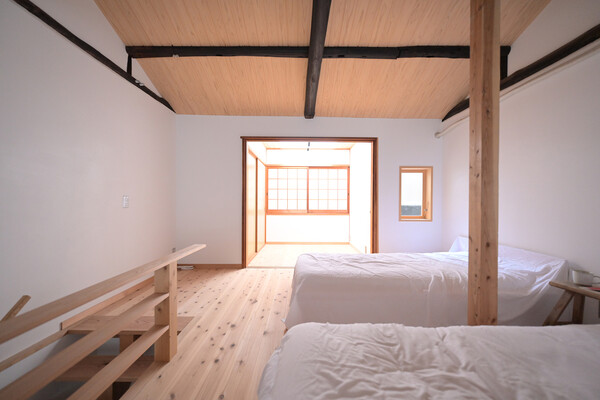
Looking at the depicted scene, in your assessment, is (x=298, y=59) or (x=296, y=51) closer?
(x=296, y=51)

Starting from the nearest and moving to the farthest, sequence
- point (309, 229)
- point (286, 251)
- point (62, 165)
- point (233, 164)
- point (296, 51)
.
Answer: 1. point (62, 165)
2. point (296, 51)
3. point (233, 164)
4. point (286, 251)
5. point (309, 229)

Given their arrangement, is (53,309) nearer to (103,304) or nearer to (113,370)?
(113,370)

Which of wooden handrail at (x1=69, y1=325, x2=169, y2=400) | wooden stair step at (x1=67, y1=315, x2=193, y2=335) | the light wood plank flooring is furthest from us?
the light wood plank flooring

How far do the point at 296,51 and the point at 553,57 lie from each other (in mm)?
2395

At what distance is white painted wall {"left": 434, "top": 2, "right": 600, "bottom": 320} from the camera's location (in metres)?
1.71

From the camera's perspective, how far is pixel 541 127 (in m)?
2.05

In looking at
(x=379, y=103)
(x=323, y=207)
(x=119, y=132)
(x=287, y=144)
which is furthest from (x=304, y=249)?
(x=119, y=132)

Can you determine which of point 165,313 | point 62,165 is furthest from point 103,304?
point 62,165

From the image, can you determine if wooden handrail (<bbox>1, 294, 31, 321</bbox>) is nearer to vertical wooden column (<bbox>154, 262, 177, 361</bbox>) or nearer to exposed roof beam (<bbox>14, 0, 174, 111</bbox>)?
vertical wooden column (<bbox>154, 262, 177, 361</bbox>)

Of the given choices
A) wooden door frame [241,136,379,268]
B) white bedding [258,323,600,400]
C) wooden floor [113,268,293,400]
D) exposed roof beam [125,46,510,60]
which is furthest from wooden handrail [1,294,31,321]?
exposed roof beam [125,46,510,60]

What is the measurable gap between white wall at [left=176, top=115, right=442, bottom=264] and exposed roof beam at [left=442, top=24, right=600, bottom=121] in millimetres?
1261

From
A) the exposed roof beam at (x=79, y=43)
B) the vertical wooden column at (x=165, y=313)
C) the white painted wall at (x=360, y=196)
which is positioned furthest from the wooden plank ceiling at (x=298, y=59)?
the vertical wooden column at (x=165, y=313)

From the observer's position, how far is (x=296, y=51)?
103 inches

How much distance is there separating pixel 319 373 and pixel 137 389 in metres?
1.28
